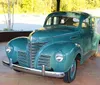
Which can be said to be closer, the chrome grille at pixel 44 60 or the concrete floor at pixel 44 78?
the chrome grille at pixel 44 60

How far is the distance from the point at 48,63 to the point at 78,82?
0.86m

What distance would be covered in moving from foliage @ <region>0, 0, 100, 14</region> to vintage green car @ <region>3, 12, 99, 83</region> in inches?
140

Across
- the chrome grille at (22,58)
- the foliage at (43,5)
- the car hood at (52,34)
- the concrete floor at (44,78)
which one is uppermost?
the foliage at (43,5)

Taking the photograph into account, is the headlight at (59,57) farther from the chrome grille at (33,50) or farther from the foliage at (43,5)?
the foliage at (43,5)

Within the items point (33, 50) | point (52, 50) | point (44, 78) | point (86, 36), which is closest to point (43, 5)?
point (86, 36)

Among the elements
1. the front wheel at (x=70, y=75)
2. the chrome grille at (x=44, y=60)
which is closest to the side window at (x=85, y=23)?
the front wheel at (x=70, y=75)

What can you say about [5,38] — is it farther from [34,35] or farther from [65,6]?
[34,35]

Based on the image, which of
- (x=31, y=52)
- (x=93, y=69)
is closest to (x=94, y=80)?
(x=93, y=69)

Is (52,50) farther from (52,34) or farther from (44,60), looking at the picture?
(52,34)

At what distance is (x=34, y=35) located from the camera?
160 inches

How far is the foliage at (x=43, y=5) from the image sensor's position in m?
8.33

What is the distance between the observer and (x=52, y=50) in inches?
151

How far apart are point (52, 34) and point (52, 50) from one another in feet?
1.75

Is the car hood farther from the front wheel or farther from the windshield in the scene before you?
the front wheel
